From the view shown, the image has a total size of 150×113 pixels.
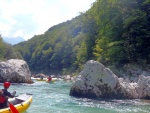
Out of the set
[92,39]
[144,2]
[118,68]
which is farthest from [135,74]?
[92,39]

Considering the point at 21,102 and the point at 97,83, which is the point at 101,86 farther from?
the point at 21,102

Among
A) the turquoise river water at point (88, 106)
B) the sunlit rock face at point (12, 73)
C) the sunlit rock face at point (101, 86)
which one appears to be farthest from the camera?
the sunlit rock face at point (12, 73)

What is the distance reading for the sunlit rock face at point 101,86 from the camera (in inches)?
749

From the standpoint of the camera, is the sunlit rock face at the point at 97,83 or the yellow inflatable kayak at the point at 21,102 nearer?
the yellow inflatable kayak at the point at 21,102

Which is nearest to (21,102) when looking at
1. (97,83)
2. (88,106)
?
(88,106)

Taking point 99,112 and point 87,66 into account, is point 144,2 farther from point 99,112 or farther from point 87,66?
point 99,112

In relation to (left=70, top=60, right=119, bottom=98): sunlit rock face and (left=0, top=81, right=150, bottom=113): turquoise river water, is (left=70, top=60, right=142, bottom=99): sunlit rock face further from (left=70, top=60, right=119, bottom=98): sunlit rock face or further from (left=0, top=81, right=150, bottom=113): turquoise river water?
(left=0, top=81, right=150, bottom=113): turquoise river water

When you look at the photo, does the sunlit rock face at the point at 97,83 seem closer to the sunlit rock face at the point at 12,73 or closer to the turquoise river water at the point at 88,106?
the turquoise river water at the point at 88,106

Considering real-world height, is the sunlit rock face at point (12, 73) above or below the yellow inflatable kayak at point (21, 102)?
above

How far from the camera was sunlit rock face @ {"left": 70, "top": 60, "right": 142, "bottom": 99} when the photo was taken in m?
19.0

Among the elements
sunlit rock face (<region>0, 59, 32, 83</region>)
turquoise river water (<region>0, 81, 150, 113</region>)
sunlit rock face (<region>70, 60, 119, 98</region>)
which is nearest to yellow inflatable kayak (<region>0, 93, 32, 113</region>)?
turquoise river water (<region>0, 81, 150, 113</region>)

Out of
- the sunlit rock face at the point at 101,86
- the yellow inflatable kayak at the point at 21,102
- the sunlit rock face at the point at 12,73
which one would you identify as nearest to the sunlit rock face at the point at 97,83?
the sunlit rock face at the point at 101,86

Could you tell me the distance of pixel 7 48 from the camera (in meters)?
61.8

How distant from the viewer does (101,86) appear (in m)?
19.0
